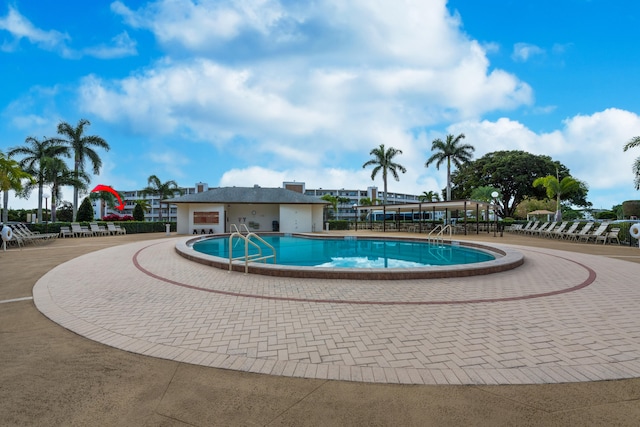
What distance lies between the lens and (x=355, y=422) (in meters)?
2.11

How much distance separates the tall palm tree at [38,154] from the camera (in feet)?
85.3

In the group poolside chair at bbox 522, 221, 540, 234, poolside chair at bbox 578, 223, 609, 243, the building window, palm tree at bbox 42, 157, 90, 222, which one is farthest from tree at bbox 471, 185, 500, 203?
palm tree at bbox 42, 157, 90, 222

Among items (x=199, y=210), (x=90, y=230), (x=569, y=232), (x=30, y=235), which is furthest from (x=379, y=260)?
(x=90, y=230)

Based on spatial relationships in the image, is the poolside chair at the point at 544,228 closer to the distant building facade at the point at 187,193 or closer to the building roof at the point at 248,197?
the building roof at the point at 248,197

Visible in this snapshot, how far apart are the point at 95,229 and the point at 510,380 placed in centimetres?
2689

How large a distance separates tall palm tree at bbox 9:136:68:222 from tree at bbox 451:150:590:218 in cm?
4544

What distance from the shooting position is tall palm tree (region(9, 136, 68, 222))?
1024 inches

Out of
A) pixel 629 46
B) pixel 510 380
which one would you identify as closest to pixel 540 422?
pixel 510 380

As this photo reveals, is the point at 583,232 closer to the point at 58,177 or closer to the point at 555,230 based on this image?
the point at 555,230

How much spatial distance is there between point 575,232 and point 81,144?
136 feet

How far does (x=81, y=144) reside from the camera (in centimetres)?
2966

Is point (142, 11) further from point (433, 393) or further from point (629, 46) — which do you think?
point (629, 46)

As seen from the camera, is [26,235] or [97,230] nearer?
[26,235]

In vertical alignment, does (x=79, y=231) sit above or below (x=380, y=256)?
above
